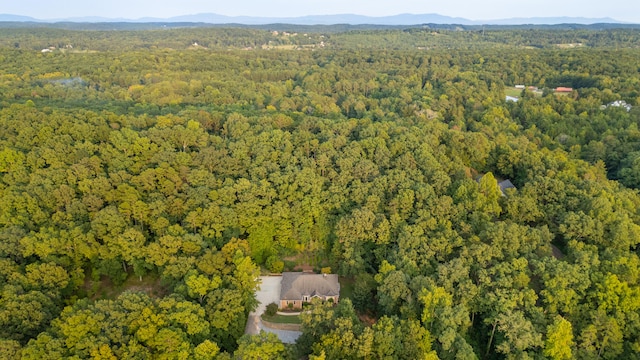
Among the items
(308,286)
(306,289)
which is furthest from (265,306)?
(308,286)

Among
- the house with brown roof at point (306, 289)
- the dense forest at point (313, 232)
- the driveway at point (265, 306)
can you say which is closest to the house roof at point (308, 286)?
the house with brown roof at point (306, 289)

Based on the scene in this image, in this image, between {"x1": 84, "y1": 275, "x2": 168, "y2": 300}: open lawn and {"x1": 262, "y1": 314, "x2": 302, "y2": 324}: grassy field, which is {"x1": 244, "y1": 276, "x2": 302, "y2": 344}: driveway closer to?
Result: {"x1": 262, "y1": 314, "x2": 302, "y2": 324}: grassy field

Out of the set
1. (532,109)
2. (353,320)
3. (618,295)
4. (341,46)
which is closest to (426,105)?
(532,109)

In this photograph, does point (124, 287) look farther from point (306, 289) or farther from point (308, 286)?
point (308, 286)

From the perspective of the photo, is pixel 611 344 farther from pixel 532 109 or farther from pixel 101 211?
pixel 532 109

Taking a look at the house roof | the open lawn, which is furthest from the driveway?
the open lawn
